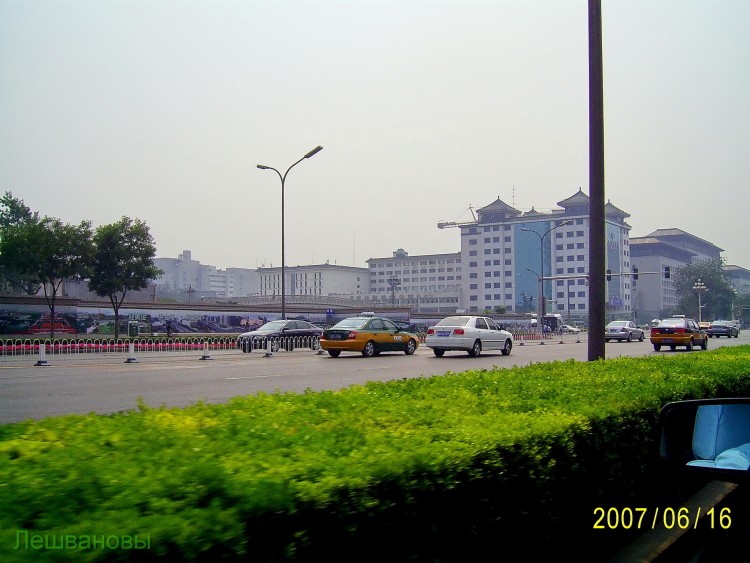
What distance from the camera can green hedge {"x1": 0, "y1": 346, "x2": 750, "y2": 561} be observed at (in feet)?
7.44

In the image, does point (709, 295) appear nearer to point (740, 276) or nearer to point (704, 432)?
point (740, 276)

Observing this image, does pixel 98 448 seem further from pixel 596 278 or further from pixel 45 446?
pixel 596 278

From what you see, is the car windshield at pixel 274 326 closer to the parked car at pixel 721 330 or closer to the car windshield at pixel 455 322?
the car windshield at pixel 455 322

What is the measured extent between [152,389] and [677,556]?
12.5 m

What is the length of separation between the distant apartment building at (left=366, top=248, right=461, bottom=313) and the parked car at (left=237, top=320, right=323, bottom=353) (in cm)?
11217

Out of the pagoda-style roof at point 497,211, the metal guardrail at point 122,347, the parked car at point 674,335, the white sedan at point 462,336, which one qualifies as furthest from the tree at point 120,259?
the pagoda-style roof at point 497,211

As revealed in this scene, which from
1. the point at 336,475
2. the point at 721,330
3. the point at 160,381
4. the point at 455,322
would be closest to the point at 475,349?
the point at 455,322

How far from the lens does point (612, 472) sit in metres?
4.82

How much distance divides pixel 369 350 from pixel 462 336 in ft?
12.3

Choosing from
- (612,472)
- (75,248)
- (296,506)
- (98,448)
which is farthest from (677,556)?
(75,248)

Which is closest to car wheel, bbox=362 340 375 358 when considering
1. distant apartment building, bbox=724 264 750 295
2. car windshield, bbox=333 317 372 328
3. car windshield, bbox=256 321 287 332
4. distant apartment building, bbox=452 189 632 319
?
car windshield, bbox=333 317 372 328

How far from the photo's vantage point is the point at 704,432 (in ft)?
11.5

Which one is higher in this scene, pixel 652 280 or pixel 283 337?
pixel 652 280

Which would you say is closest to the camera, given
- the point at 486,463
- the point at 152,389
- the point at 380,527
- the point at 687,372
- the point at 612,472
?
the point at 380,527
